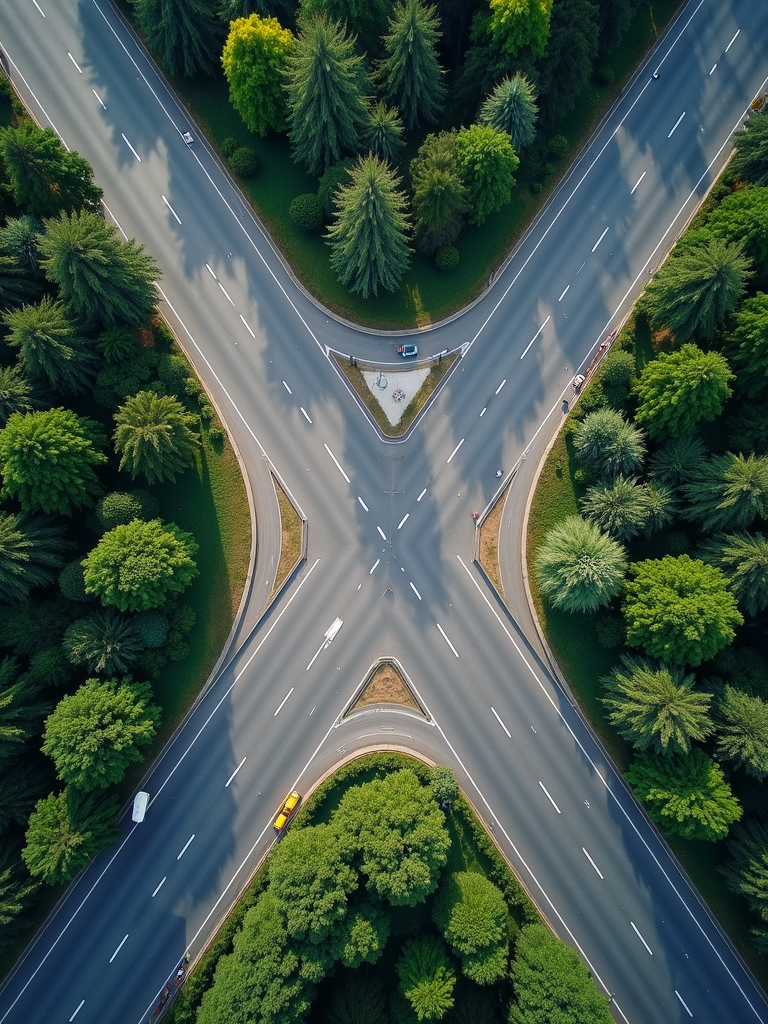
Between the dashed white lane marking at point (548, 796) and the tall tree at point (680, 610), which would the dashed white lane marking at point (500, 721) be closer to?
the dashed white lane marking at point (548, 796)

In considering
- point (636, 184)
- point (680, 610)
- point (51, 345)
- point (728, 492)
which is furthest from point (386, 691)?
point (636, 184)

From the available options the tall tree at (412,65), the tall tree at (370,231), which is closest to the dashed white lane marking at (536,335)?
the tall tree at (370,231)

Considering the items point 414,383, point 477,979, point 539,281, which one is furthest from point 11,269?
point 477,979

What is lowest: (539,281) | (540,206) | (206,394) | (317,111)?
(206,394)

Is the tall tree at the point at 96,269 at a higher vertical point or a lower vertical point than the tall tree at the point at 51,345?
higher

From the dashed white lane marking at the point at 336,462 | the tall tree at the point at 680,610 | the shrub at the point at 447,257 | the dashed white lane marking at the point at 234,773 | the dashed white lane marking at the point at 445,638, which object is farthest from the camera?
the dashed white lane marking at the point at 336,462

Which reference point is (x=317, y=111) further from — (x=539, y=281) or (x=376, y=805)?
(x=376, y=805)
